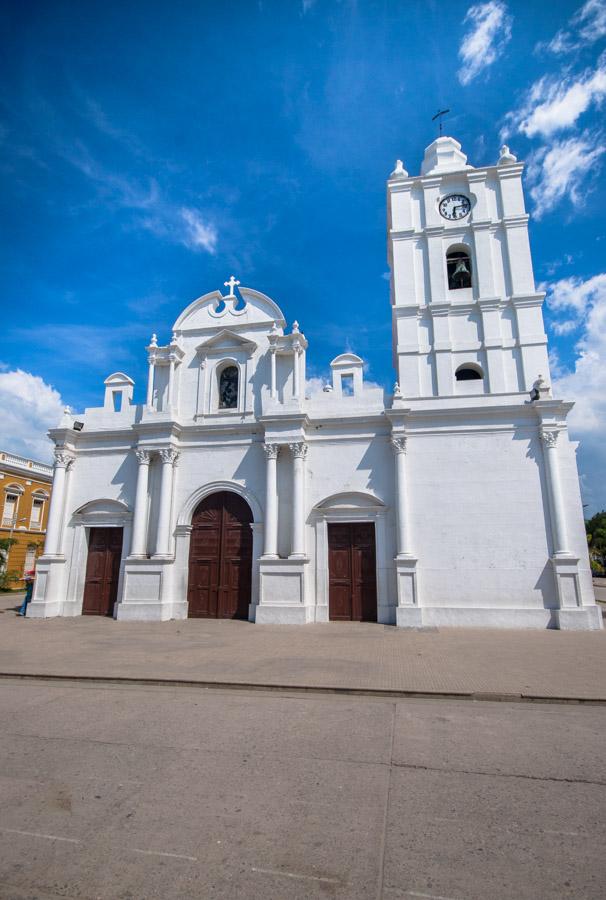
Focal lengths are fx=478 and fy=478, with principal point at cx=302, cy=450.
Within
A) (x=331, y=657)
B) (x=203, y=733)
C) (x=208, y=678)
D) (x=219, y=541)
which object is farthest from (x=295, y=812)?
(x=219, y=541)

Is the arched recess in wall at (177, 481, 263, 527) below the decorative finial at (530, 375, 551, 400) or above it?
below

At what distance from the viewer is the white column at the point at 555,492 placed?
1460 cm

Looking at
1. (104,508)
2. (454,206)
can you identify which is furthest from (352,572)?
(454,206)

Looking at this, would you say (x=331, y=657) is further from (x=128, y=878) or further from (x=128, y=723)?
(x=128, y=878)

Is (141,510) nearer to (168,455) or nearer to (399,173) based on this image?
(168,455)

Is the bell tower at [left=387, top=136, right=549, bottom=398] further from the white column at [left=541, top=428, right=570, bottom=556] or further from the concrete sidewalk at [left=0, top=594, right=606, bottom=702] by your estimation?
the concrete sidewalk at [left=0, top=594, right=606, bottom=702]

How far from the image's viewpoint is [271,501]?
643 inches

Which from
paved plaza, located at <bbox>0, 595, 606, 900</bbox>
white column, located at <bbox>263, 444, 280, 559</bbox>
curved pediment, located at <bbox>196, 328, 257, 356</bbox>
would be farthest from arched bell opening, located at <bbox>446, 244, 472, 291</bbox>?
paved plaza, located at <bbox>0, 595, 606, 900</bbox>

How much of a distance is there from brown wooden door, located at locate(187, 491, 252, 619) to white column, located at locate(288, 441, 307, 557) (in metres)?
1.90

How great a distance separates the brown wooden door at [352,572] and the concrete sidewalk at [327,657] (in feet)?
4.07

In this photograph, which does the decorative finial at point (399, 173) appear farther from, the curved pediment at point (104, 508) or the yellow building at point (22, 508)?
the yellow building at point (22, 508)

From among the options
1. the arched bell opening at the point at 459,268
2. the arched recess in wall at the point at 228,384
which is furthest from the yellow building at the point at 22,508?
the arched bell opening at the point at 459,268

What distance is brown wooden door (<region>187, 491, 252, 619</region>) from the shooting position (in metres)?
16.6

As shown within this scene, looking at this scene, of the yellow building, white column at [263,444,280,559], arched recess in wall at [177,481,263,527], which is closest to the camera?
white column at [263,444,280,559]
